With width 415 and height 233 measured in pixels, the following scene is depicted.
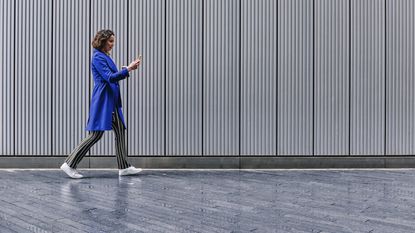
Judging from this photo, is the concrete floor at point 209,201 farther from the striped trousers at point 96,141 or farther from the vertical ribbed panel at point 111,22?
the vertical ribbed panel at point 111,22

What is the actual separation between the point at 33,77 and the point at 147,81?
168 cm

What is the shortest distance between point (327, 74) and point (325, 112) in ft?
1.83

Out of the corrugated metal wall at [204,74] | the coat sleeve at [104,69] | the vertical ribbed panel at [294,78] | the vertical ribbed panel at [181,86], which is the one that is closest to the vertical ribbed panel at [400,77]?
the corrugated metal wall at [204,74]

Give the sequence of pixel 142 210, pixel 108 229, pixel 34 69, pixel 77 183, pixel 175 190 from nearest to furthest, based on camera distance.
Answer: pixel 108 229 → pixel 142 210 → pixel 175 190 → pixel 77 183 → pixel 34 69

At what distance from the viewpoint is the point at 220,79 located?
7133 millimetres

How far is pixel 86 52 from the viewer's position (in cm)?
715

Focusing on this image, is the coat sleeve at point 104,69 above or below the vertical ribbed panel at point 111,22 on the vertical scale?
below

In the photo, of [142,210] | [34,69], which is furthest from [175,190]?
[34,69]

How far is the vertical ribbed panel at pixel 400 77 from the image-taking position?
7164mm

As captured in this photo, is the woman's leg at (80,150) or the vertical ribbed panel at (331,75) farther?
the vertical ribbed panel at (331,75)

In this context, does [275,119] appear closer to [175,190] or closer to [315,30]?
[315,30]

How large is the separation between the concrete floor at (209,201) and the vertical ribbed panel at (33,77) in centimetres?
63

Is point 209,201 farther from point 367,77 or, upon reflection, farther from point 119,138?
point 367,77

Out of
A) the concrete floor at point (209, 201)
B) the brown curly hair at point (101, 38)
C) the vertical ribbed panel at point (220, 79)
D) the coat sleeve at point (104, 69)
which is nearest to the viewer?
the concrete floor at point (209, 201)
